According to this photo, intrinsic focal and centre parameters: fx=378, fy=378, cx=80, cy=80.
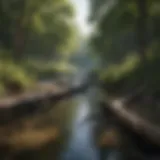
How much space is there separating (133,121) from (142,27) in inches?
23.9

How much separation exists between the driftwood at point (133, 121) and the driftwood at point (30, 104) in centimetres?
22

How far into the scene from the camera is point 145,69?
237 cm

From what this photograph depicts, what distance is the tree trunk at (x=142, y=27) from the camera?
2.37 metres

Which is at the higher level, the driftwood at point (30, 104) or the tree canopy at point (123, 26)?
the tree canopy at point (123, 26)

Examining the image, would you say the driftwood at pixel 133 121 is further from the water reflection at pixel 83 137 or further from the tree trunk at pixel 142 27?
the tree trunk at pixel 142 27

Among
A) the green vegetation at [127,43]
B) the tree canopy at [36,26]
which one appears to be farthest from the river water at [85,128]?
the tree canopy at [36,26]

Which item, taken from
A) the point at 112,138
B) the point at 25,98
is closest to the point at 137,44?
the point at 112,138

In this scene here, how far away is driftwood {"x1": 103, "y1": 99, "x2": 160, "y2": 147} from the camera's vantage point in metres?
2.14

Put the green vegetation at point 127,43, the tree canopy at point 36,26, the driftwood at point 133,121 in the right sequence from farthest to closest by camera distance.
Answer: the tree canopy at point 36,26 → the green vegetation at point 127,43 → the driftwood at point 133,121

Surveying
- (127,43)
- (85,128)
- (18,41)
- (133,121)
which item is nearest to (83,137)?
(85,128)

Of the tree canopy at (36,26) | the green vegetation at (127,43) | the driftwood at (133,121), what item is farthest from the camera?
the tree canopy at (36,26)

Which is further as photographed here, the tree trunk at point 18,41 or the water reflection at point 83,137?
the tree trunk at point 18,41

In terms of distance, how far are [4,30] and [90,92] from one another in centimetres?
70

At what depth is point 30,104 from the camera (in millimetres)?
→ 2459
